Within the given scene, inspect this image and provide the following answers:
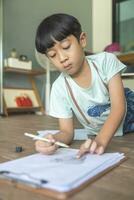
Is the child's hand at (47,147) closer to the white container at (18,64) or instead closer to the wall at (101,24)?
the white container at (18,64)

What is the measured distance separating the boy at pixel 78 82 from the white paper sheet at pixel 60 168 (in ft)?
0.18

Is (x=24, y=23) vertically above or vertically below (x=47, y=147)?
above

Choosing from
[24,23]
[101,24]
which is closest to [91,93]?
[24,23]

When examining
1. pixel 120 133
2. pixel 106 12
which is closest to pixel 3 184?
pixel 120 133

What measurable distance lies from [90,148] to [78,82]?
381 millimetres

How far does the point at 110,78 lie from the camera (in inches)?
37.0

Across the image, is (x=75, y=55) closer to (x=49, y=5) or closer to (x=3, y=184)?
(x=3, y=184)

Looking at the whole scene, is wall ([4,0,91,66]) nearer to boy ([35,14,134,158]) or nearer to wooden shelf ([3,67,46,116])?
wooden shelf ([3,67,46,116])

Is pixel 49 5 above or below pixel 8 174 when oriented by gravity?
above

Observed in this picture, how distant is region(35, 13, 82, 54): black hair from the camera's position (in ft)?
2.70

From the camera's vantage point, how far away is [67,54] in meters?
0.81

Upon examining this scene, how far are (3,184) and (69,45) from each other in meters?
0.47

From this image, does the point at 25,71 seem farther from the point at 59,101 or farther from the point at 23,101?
the point at 59,101

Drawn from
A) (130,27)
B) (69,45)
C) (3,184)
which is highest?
(130,27)
